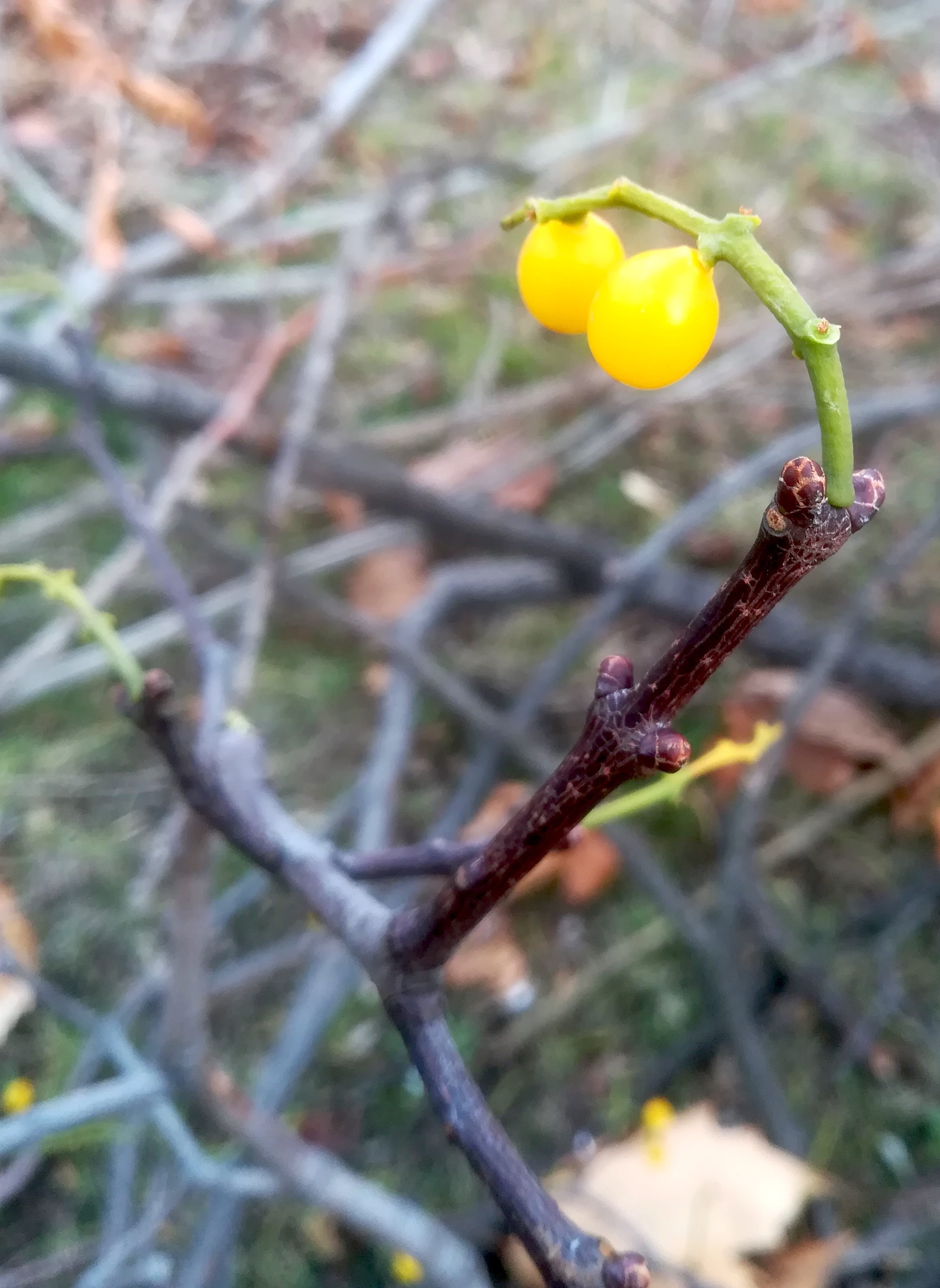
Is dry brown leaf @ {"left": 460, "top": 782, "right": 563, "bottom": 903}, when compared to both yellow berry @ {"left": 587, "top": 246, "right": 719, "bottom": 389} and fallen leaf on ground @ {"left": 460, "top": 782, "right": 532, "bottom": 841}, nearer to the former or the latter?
fallen leaf on ground @ {"left": 460, "top": 782, "right": 532, "bottom": 841}

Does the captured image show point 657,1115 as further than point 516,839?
Yes

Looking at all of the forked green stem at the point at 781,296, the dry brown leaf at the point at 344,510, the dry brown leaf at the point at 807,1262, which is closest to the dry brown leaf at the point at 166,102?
the dry brown leaf at the point at 344,510

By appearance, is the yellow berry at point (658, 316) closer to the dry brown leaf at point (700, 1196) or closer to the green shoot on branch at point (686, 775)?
the green shoot on branch at point (686, 775)

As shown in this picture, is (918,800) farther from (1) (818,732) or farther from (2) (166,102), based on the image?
(2) (166,102)

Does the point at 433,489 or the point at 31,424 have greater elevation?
the point at 433,489

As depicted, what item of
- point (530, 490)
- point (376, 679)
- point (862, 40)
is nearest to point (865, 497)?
point (376, 679)

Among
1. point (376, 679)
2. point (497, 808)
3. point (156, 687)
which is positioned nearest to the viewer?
point (156, 687)

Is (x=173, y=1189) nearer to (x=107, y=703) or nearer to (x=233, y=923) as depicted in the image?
(x=233, y=923)
